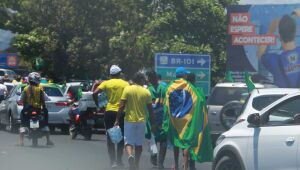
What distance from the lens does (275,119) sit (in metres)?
12.1

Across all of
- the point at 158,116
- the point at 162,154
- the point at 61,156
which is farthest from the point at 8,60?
the point at 162,154

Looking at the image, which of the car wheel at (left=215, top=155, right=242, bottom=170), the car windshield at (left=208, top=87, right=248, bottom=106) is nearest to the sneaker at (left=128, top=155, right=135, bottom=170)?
the car wheel at (left=215, top=155, right=242, bottom=170)

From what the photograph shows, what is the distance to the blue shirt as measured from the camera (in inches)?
1485

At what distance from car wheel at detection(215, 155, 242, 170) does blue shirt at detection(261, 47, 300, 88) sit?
25.8m

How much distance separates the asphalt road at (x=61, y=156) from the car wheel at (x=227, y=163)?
459 cm

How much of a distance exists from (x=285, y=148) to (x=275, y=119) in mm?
1272

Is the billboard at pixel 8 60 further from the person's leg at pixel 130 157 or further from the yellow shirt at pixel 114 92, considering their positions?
the person's leg at pixel 130 157

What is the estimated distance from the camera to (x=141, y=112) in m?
15.3

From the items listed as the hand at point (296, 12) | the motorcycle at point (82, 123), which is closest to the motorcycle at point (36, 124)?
the motorcycle at point (82, 123)

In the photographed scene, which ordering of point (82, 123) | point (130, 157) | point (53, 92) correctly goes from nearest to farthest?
1. point (130, 157)
2. point (82, 123)
3. point (53, 92)

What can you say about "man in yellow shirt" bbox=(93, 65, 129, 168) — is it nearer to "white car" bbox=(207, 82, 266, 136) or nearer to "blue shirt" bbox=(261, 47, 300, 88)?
"white car" bbox=(207, 82, 266, 136)

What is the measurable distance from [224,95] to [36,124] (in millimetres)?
4457

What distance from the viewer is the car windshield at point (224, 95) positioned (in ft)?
69.0

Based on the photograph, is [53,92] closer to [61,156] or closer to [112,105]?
[61,156]
